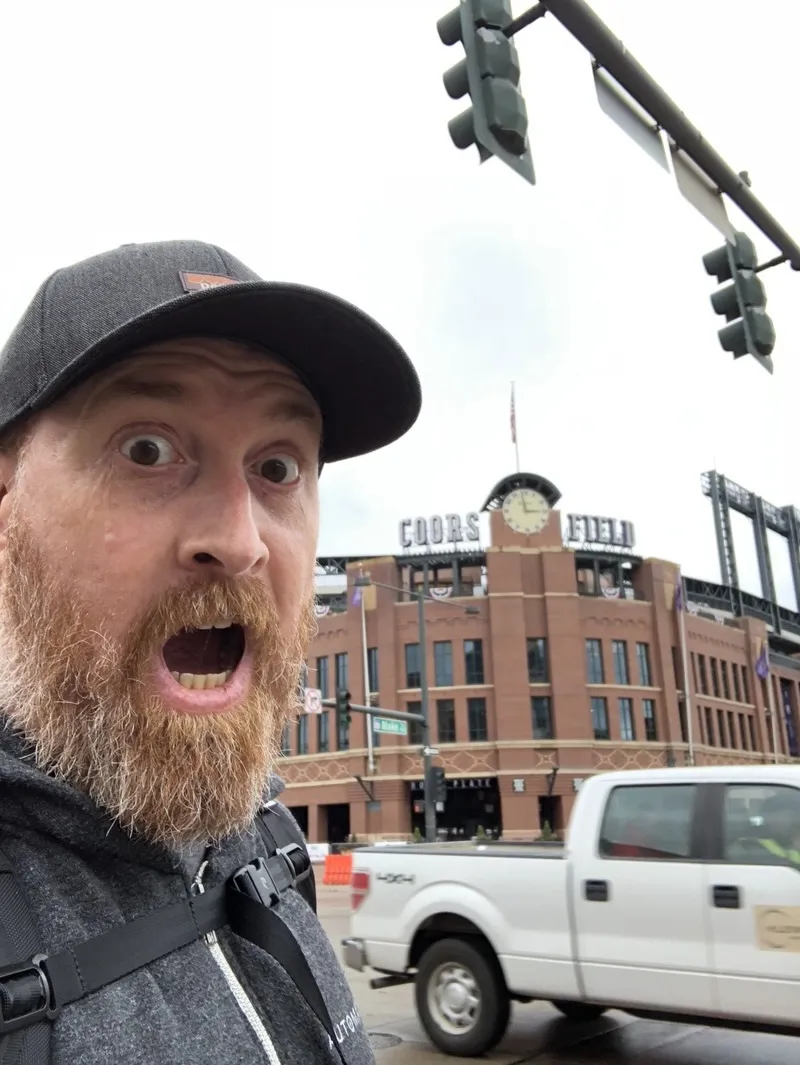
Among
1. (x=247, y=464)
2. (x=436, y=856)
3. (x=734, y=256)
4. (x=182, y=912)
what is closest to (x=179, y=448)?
(x=247, y=464)

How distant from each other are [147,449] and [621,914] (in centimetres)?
578

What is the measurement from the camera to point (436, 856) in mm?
7070

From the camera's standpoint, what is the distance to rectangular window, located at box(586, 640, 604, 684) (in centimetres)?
4441

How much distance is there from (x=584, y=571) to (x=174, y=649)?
49732 millimetres

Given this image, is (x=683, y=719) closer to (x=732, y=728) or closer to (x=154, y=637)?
(x=732, y=728)

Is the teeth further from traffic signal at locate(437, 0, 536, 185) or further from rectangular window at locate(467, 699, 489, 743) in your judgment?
rectangular window at locate(467, 699, 489, 743)

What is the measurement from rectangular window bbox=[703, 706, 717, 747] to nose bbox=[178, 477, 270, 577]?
49.7 meters

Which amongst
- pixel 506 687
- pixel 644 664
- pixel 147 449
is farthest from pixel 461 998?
pixel 644 664

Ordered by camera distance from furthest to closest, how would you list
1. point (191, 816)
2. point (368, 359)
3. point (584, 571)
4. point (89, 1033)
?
point (584, 571), point (368, 359), point (191, 816), point (89, 1033)

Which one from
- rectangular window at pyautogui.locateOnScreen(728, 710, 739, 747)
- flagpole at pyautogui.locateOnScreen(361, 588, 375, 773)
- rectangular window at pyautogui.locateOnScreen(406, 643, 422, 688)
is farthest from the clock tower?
rectangular window at pyautogui.locateOnScreen(728, 710, 739, 747)

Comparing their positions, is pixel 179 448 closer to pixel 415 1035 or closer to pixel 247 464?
pixel 247 464

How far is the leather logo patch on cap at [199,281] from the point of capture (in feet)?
4.27

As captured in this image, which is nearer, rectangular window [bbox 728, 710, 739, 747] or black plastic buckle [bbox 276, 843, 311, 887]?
black plastic buckle [bbox 276, 843, 311, 887]

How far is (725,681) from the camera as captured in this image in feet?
166
